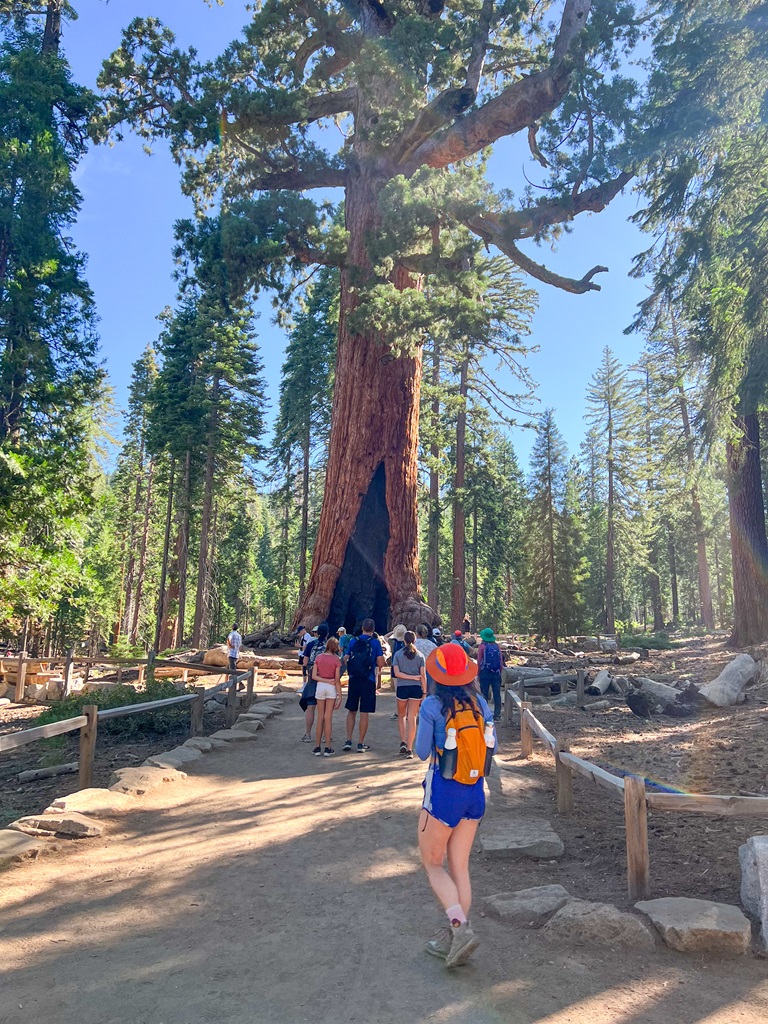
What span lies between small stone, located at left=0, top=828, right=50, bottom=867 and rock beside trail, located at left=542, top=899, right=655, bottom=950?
4.03m

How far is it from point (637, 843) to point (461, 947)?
1.61 meters

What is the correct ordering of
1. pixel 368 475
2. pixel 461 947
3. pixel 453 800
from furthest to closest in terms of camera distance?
pixel 368 475 < pixel 453 800 < pixel 461 947

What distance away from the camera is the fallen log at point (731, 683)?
436 inches

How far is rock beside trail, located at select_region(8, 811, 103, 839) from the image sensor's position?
580 centimetres

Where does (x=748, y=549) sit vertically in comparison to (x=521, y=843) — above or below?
above

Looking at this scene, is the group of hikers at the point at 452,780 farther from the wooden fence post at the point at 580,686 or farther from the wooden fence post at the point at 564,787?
the wooden fence post at the point at 580,686

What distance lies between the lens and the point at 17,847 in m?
5.30

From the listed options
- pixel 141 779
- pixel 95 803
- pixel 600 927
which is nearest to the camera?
pixel 600 927

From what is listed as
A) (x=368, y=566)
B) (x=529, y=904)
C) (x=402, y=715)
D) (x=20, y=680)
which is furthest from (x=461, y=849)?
(x=20, y=680)

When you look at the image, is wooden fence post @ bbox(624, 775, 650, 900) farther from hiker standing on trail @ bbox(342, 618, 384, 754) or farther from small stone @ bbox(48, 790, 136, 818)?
hiker standing on trail @ bbox(342, 618, 384, 754)

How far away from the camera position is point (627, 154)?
12.1 m

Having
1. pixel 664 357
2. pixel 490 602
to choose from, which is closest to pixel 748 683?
pixel 664 357

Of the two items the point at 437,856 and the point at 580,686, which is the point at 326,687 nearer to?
the point at 437,856

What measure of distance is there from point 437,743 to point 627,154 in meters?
12.2
